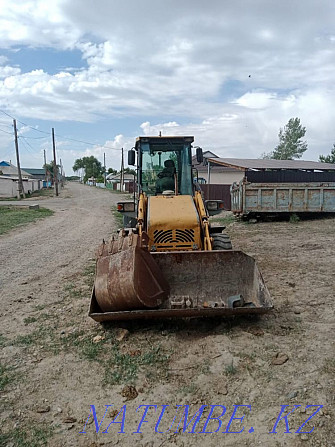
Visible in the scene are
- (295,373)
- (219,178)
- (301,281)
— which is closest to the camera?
(295,373)

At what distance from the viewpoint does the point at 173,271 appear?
17.5 ft

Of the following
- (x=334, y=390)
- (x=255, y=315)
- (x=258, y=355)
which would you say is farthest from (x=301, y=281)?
(x=334, y=390)

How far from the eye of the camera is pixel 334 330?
15.3 ft

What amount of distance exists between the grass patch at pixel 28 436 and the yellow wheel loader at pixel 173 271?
1.54 m

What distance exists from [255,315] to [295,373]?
1297 millimetres

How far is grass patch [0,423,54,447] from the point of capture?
2.94 meters

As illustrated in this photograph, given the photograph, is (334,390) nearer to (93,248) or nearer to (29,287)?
(29,287)

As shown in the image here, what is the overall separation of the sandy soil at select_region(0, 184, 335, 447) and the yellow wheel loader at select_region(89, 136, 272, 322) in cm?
30

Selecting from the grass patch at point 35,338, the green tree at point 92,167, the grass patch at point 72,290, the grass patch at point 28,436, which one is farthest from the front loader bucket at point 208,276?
the green tree at point 92,167

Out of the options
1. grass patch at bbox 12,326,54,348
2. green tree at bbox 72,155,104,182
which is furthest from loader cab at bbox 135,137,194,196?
green tree at bbox 72,155,104,182

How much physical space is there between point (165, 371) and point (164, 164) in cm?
464

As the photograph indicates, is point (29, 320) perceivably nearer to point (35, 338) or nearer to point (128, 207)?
point (35, 338)

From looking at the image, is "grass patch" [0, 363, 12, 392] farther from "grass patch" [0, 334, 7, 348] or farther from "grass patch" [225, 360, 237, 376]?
"grass patch" [225, 360, 237, 376]

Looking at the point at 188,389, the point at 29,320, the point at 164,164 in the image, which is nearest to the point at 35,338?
the point at 29,320
